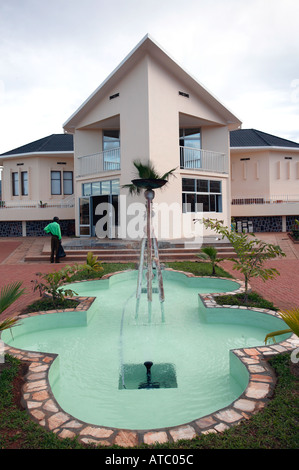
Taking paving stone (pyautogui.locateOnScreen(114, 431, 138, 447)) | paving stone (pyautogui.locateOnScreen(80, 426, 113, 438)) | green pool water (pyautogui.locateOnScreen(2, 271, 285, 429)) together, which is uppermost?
paving stone (pyautogui.locateOnScreen(80, 426, 113, 438))

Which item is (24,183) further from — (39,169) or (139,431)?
(139,431)

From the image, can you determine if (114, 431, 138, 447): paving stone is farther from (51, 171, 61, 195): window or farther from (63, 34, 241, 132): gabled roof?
(51, 171, 61, 195): window

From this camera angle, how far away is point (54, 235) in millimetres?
11102

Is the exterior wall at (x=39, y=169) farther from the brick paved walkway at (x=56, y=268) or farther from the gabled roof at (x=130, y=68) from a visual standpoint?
the brick paved walkway at (x=56, y=268)

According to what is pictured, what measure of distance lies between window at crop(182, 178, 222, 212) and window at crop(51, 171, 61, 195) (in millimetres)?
9679

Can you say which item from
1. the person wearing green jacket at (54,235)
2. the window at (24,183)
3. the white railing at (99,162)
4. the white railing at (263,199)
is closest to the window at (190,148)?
the white railing at (99,162)

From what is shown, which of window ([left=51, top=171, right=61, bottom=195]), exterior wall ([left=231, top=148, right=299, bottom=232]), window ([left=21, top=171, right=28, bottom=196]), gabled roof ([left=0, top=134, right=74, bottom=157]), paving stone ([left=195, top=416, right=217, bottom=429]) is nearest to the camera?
paving stone ([left=195, top=416, right=217, bottom=429])

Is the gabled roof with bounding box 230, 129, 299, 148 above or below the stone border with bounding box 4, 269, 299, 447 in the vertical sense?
above

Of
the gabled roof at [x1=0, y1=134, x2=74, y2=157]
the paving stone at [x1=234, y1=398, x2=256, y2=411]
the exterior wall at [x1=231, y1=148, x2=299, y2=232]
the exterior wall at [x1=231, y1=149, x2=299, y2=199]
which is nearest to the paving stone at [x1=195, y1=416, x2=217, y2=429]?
the paving stone at [x1=234, y1=398, x2=256, y2=411]

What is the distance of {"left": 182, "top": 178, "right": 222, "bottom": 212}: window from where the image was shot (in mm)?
15156

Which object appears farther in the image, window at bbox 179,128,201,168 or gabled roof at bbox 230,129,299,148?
gabled roof at bbox 230,129,299,148

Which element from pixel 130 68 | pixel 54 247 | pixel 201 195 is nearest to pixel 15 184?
pixel 130 68

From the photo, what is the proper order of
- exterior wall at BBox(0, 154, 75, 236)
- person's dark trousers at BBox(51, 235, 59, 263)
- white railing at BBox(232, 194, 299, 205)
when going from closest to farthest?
person's dark trousers at BBox(51, 235, 59, 263) → exterior wall at BBox(0, 154, 75, 236) → white railing at BBox(232, 194, 299, 205)
